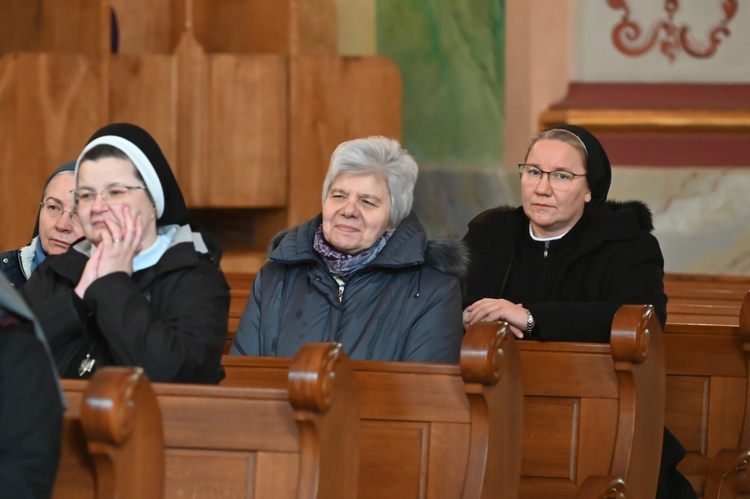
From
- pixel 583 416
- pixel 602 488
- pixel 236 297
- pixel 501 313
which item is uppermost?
pixel 501 313

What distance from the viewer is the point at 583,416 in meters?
3.63

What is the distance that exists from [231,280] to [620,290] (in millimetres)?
1804

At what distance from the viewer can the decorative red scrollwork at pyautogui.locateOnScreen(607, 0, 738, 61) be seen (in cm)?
608

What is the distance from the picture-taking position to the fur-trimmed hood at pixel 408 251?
369 cm

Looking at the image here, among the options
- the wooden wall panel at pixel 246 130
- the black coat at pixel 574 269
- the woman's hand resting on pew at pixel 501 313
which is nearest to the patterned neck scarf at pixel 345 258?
the woman's hand resting on pew at pixel 501 313

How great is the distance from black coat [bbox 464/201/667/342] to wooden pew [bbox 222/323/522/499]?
2.75ft

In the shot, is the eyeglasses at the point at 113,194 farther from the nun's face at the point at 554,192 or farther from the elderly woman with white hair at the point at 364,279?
the nun's face at the point at 554,192

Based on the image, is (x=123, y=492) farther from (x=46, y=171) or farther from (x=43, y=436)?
(x=46, y=171)

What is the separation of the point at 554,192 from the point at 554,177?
0.20 feet

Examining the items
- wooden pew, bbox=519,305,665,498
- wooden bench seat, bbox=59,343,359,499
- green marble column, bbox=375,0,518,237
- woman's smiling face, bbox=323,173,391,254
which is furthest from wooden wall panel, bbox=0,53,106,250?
wooden bench seat, bbox=59,343,359,499

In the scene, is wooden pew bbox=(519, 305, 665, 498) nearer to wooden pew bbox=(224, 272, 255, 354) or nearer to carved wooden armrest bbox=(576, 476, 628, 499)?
carved wooden armrest bbox=(576, 476, 628, 499)

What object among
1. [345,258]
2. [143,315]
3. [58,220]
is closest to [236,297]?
[58,220]

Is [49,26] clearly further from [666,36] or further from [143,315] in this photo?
[143,315]

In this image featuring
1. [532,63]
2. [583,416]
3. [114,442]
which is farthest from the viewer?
[532,63]
